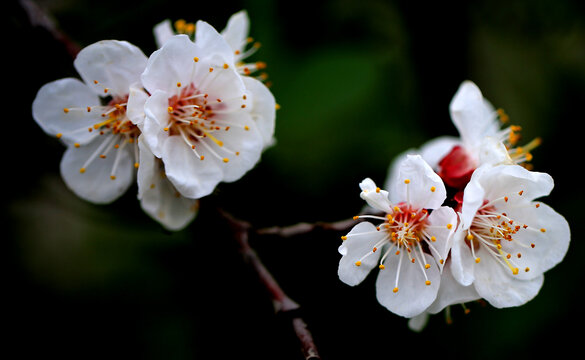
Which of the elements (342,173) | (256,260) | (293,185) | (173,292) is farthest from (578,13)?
(173,292)

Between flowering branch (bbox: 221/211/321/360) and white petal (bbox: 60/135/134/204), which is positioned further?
white petal (bbox: 60/135/134/204)

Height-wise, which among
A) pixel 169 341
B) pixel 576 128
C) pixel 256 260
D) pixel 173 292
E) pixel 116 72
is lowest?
pixel 169 341

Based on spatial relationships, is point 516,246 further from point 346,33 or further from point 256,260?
point 346,33

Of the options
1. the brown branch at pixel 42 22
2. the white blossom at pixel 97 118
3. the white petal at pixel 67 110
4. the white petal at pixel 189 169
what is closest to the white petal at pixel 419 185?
the white petal at pixel 189 169

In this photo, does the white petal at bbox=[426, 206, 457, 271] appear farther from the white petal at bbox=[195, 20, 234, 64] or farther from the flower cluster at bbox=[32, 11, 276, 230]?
the white petal at bbox=[195, 20, 234, 64]

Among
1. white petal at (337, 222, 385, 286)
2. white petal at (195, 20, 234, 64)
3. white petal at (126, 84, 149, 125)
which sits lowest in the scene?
white petal at (337, 222, 385, 286)

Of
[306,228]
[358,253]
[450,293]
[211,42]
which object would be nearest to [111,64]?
[211,42]

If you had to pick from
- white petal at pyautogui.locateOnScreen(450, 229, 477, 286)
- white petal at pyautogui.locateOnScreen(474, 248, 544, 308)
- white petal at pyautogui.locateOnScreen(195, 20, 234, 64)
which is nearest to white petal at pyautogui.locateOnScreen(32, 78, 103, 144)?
white petal at pyautogui.locateOnScreen(195, 20, 234, 64)

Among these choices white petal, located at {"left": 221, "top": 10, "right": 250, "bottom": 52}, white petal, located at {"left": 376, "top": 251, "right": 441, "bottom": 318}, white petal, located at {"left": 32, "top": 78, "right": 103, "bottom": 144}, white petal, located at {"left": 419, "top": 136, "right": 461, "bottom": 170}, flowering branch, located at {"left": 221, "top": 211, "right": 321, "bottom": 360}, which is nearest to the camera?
flowering branch, located at {"left": 221, "top": 211, "right": 321, "bottom": 360}
